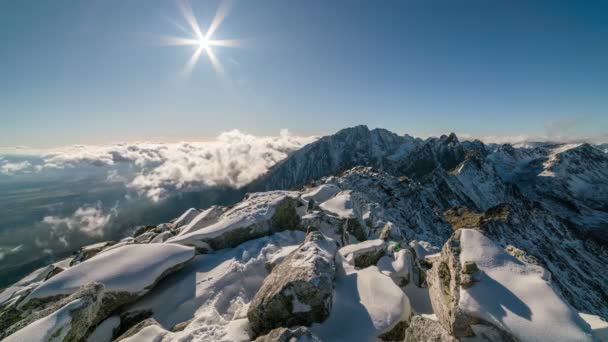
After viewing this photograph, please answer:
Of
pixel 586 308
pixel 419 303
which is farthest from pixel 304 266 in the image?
pixel 586 308

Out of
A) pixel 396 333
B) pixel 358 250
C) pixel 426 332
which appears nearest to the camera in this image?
pixel 426 332

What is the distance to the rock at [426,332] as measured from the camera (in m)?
6.87

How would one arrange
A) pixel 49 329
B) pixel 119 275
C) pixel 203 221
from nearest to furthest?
pixel 49 329 → pixel 119 275 → pixel 203 221

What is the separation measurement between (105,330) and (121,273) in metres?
2.50

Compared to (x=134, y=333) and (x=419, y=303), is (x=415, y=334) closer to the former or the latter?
(x=419, y=303)

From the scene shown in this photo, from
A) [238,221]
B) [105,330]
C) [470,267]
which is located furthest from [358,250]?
[105,330]

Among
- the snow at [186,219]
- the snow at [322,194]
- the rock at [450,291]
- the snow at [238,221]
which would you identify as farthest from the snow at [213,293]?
the snow at [322,194]

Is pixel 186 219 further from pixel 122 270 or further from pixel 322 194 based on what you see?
pixel 322 194

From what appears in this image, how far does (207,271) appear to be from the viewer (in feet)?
47.1

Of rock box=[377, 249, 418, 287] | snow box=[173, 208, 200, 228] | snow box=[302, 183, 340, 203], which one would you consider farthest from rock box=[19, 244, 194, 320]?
snow box=[302, 183, 340, 203]

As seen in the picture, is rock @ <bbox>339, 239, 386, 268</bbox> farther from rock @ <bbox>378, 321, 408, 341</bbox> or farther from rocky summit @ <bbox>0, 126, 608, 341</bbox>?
rock @ <bbox>378, 321, 408, 341</bbox>

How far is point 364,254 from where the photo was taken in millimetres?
15375

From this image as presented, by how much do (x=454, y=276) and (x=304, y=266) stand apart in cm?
570

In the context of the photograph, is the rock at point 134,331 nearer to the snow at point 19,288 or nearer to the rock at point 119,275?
the rock at point 119,275
